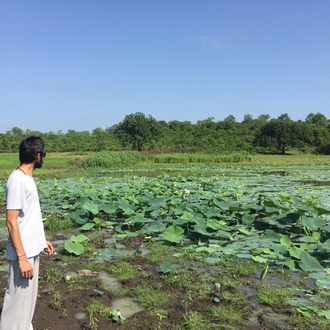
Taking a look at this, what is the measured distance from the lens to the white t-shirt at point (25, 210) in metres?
2.07

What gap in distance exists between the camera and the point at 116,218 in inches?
244

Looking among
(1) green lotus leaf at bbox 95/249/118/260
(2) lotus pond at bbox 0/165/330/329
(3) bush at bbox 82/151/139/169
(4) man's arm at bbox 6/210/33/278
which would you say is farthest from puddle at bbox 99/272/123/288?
(3) bush at bbox 82/151/139/169

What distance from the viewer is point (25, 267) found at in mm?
2092

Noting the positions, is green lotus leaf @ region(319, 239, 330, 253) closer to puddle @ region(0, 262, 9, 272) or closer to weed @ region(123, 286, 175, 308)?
weed @ region(123, 286, 175, 308)

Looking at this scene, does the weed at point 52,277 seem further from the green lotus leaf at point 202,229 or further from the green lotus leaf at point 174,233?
the green lotus leaf at point 202,229

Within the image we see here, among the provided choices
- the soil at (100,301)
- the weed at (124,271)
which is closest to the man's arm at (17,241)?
the soil at (100,301)

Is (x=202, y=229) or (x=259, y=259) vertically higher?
(x=202, y=229)

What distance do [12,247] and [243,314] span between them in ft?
5.93

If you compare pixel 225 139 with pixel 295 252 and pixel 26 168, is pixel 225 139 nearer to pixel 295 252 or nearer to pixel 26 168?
pixel 295 252

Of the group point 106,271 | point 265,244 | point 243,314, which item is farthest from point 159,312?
point 265,244

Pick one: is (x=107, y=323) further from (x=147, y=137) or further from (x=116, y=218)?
(x=147, y=137)

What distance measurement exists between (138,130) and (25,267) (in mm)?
32217

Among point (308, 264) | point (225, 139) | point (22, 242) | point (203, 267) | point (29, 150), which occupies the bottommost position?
point (203, 267)

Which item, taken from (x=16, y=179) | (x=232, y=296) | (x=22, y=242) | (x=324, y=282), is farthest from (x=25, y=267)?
(x=324, y=282)
